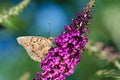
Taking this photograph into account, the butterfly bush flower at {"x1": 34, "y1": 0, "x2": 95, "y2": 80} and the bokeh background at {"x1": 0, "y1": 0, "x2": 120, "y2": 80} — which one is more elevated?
the bokeh background at {"x1": 0, "y1": 0, "x2": 120, "y2": 80}

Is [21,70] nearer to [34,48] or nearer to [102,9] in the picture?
[102,9]

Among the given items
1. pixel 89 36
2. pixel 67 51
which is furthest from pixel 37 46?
pixel 89 36

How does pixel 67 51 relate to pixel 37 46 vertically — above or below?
below

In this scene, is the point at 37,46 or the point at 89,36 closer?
the point at 37,46

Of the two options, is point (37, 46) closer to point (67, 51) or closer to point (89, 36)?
point (67, 51)

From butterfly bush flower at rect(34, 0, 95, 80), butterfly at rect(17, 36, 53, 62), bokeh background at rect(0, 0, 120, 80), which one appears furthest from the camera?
bokeh background at rect(0, 0, 120, 80)
